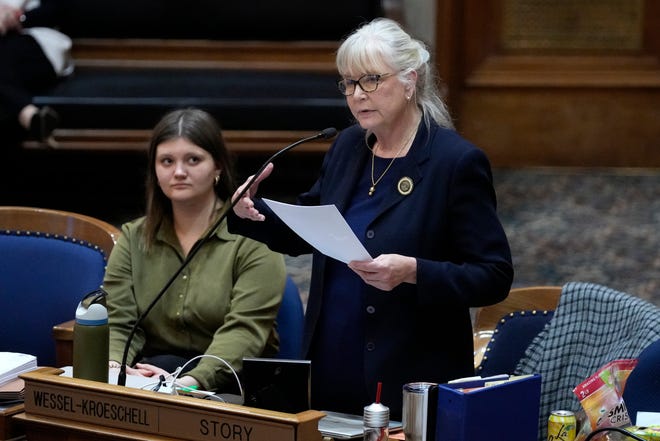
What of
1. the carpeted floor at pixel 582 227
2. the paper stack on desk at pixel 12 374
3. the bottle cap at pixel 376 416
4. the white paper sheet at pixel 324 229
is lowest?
the carpeted floor at pixel 582 227

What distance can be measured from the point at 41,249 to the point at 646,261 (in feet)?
9.02

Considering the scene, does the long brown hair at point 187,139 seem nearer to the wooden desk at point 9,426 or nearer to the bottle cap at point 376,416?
the wooden desk at point 9,426

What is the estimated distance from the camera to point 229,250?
10.5ft

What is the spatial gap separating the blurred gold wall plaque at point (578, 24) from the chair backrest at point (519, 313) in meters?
4.05

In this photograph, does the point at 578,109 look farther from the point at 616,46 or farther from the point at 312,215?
the point at 312,215

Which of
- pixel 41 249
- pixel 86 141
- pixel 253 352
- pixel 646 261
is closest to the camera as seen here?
pixel 253 352

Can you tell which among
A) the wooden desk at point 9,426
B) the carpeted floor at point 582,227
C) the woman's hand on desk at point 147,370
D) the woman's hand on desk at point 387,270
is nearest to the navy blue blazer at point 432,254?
the woman's hand on desk at point 387,270

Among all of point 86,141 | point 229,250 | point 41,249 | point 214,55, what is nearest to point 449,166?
point 229,250

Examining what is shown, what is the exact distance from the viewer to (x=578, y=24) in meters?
6.89

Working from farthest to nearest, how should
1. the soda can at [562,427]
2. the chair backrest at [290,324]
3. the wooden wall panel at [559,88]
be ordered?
the wooden wall panel at [559,88], the chair backrest at [290,324], the soda can at [562,427]

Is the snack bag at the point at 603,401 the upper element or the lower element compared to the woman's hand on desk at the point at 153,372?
upper

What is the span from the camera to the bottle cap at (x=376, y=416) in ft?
7.18

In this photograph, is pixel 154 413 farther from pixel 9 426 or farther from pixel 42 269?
pixel 42 269

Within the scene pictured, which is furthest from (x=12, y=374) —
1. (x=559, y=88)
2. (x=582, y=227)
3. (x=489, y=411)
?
(x=559, y=88)
